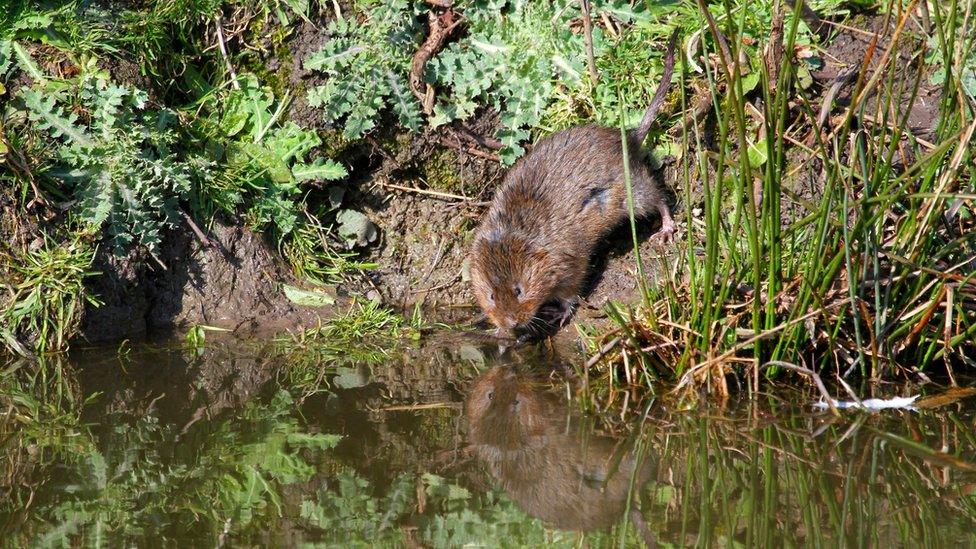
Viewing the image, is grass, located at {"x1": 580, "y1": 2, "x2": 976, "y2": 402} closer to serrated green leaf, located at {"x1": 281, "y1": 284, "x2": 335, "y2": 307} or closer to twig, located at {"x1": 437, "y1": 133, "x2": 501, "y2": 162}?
twig, located at {"x1": 437, "y1": 133, "x2": 501, "y2": 162}

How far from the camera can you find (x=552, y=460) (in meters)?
3.53

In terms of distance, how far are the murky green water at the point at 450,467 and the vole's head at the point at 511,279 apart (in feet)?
2.03

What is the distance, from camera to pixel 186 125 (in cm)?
536

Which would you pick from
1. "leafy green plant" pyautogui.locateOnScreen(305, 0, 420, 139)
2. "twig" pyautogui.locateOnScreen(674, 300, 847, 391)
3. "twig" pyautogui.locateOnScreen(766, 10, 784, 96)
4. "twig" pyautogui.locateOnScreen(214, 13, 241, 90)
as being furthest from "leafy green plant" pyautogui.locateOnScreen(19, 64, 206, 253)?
"twig" pyautogui.locateOnScreen(766, 10, 784, 96)

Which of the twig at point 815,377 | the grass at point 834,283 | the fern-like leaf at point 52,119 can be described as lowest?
the twig at point 815,377

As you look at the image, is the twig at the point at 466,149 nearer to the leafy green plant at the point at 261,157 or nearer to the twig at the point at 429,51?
the twig at the point at 429,51

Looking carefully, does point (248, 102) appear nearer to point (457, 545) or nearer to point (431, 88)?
point (431, 88)

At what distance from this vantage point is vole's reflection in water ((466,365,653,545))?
318 centimetres

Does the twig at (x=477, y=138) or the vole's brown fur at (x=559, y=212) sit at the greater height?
the twig at (x=477, y=138)

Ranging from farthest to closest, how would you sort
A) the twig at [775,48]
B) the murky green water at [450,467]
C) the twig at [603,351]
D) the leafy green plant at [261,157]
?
the leafy green plant at [261,157]
the twig at [775,48]
the twig at [603,351]
the murky green water at [450,467]

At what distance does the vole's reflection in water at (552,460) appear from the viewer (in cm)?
318

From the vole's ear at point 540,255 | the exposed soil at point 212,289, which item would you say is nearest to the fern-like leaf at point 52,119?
the exposed soil at point 212,289

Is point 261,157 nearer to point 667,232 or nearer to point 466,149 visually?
point 466,149

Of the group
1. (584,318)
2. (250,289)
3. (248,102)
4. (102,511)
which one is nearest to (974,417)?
(584,318)
